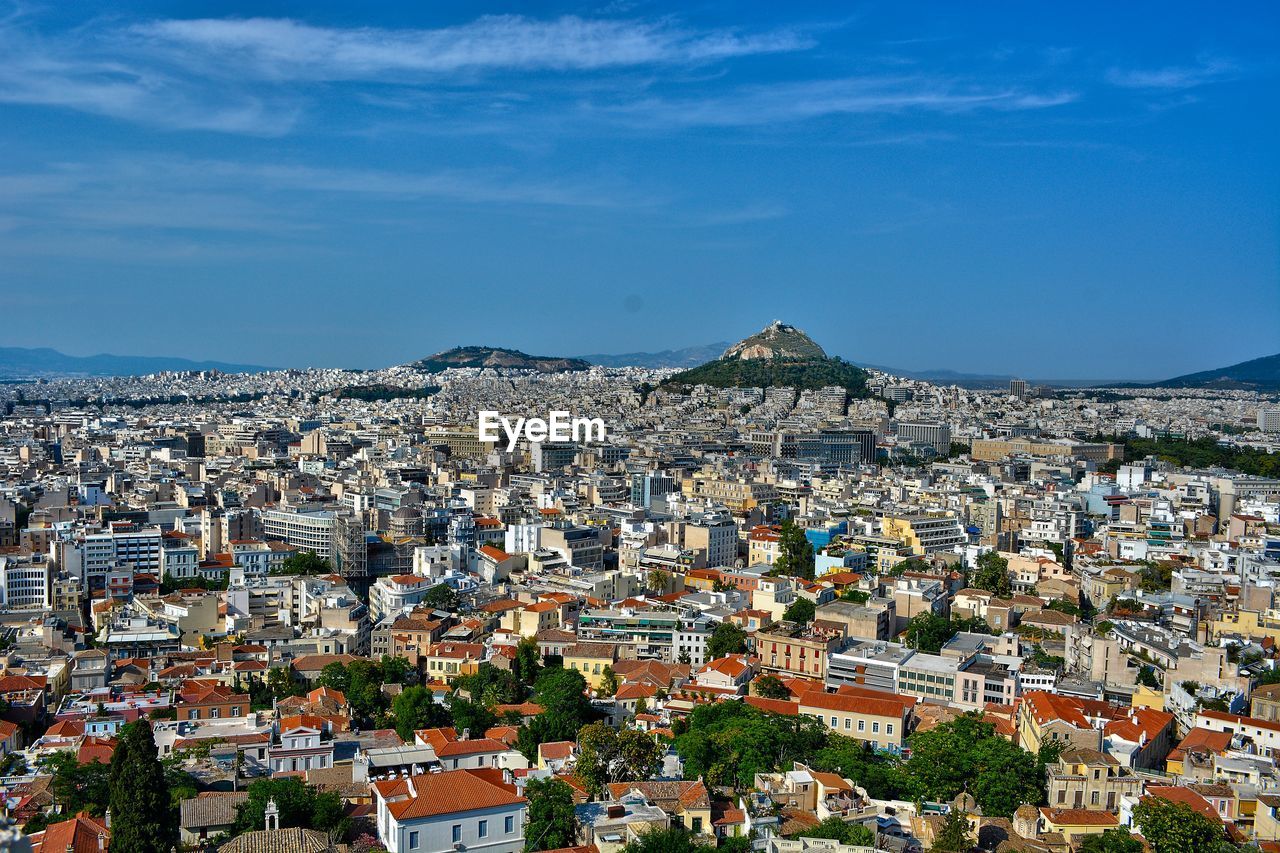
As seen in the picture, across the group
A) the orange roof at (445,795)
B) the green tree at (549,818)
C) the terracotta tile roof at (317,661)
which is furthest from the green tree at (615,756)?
the terracotta tile roof at (317,661)

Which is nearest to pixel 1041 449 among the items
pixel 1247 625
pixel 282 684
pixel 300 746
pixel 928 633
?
pixel 1247 625

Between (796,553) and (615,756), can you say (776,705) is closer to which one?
(615,756)

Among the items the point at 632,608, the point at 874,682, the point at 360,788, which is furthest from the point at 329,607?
the point at 874,682

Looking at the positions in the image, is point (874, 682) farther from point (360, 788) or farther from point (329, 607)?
point (329, 607)

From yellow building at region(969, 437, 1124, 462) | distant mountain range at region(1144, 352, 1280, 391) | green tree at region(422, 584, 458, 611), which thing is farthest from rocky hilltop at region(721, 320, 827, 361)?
green tree at region(422, 584, 458, 611)

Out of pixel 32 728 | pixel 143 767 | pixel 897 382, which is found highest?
pixel 897 382

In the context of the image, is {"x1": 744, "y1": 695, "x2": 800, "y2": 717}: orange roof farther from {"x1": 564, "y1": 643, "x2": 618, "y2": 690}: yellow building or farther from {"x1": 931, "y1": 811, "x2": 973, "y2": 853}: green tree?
{"x1": 931, "y1": 811, "x2": 973, "y2": 853}: green tree

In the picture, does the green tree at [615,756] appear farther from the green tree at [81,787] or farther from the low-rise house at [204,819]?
the green tree at [81,787]
